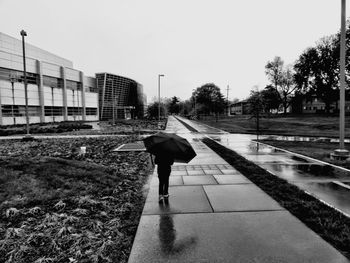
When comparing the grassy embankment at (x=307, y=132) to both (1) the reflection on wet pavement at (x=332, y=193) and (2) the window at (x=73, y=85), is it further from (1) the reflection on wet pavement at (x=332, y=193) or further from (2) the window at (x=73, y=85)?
(2) the window at (x=73, y=85)

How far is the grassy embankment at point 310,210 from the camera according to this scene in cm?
374

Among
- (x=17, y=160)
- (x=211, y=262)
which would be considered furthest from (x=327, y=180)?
(x=17, y=160)

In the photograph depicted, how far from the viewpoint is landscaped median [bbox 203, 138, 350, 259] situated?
374 cm

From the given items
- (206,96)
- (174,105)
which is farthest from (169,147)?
(174,105)

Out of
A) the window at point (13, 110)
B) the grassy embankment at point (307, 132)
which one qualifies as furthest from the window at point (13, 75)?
the grassy embankment at point (307, 132)

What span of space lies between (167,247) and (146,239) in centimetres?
41

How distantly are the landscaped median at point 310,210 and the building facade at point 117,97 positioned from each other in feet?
215

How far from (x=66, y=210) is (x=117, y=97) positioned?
82338mm

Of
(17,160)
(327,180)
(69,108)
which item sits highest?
(69,108)

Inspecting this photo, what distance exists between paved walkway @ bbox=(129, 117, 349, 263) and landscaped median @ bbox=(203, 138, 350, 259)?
6.6 inches

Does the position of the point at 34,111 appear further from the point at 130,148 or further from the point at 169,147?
the point at 169,147

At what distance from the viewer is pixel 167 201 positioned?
17.8 feet

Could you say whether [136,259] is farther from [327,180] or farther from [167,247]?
[327,180]

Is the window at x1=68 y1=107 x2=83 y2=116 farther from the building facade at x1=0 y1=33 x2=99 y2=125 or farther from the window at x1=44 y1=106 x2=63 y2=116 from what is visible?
the window at x1=44 y1=106 x2=63 y2=116
